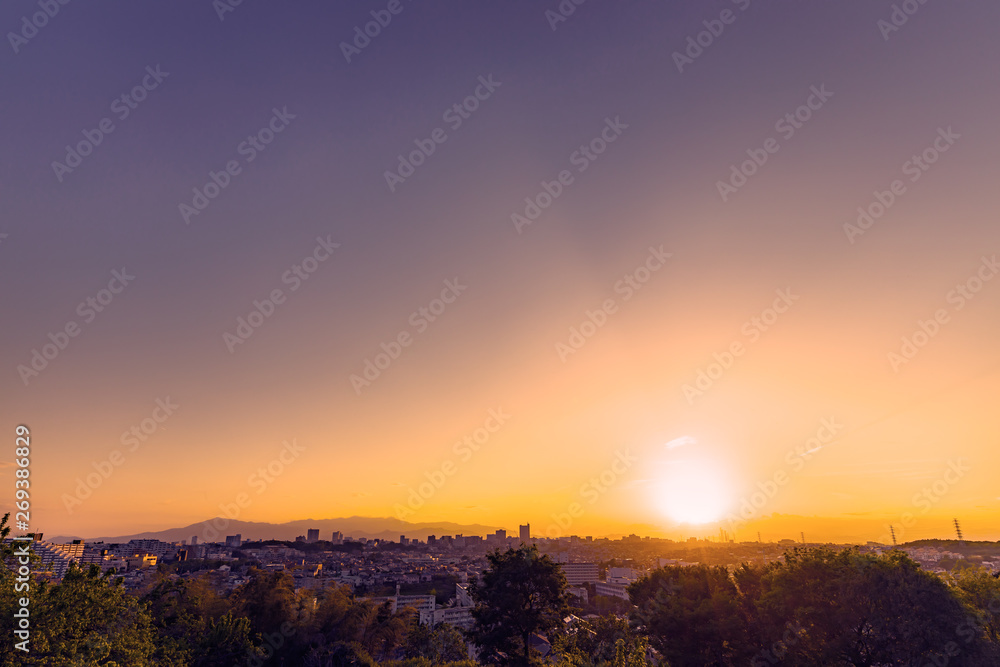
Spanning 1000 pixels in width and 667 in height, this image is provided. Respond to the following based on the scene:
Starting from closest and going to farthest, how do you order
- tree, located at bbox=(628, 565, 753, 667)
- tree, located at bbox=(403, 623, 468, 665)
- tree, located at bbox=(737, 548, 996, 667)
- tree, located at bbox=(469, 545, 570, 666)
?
1. tree, located at bbox=(737, 548, 996, 667)
2. tree, located at bbox=(628, 565, 753, 667)
3. tree, located at bbox=(469, 545, 570, 666)
4. tree, located at bbox=(403, 623, 468, 665)

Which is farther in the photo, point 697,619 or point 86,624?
point 697,619

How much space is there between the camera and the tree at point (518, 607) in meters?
29.9

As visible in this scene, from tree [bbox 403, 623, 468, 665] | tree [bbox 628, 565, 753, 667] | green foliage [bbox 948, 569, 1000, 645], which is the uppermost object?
green foliage [bbox 948, 569, 1000, 645]

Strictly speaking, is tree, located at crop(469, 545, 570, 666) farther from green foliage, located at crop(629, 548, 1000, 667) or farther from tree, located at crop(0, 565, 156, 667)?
tree, located at crop(0, 565, 156, 667)

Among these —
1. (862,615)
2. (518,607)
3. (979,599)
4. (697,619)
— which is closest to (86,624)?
(518,607)

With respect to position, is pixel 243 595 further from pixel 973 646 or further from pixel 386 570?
pixel 386 570

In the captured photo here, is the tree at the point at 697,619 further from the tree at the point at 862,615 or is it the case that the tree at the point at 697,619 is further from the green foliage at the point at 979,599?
the green foliage at the point at 979,599

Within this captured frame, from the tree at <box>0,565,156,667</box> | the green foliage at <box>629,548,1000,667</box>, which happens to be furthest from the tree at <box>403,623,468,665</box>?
the tree at <box>0,565,156,667</box>

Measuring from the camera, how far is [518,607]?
1187 inches

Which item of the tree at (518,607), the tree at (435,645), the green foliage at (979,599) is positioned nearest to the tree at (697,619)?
the tree at (518,607)

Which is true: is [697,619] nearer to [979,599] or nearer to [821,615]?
[821,615]

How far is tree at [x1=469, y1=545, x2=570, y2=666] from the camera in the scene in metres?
29.9

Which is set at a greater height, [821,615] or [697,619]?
[821,615]

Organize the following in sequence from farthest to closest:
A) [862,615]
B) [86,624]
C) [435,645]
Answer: [435,645] → [862,615] → [86,624]
